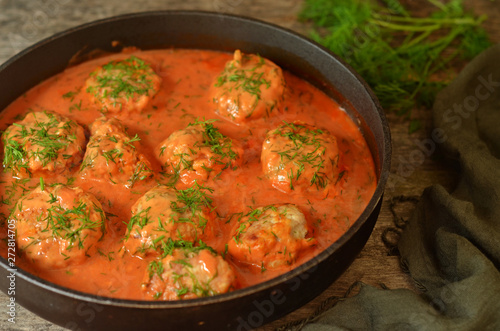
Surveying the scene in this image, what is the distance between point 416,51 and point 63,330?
11.2ft

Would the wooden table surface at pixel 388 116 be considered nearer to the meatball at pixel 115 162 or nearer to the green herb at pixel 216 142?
the meatball at pixel 115 162

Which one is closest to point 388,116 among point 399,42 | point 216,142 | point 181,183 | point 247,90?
point 399,42

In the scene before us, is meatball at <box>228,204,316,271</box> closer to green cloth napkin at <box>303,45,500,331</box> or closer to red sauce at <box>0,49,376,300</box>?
red sauce at <box>0,49,376,300</box>

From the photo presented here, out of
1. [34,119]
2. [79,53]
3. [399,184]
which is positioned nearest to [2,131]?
[34,119]

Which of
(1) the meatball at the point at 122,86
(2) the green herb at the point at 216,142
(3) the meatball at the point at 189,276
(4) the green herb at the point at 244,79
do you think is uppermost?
(4) the green herb at the point at 244,79

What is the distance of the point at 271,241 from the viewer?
309cm

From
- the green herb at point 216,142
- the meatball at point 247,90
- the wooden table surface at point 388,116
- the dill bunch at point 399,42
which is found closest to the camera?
the wooden table surface at point 388,116

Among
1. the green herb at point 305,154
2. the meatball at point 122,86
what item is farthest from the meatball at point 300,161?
the meatball at point 122,86

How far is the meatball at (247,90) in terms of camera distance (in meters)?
3.89

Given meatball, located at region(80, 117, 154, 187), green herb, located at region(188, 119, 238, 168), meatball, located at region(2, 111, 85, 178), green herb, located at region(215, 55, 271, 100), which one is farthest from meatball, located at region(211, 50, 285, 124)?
meatball, located at region(2, 111, 85, 178)

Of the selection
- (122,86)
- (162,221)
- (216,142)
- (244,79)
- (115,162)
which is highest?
(244,79)

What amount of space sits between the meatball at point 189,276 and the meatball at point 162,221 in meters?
0.15

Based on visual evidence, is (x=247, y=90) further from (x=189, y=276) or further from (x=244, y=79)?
(x=189, y=276)

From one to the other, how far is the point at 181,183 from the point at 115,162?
1.35 feet
